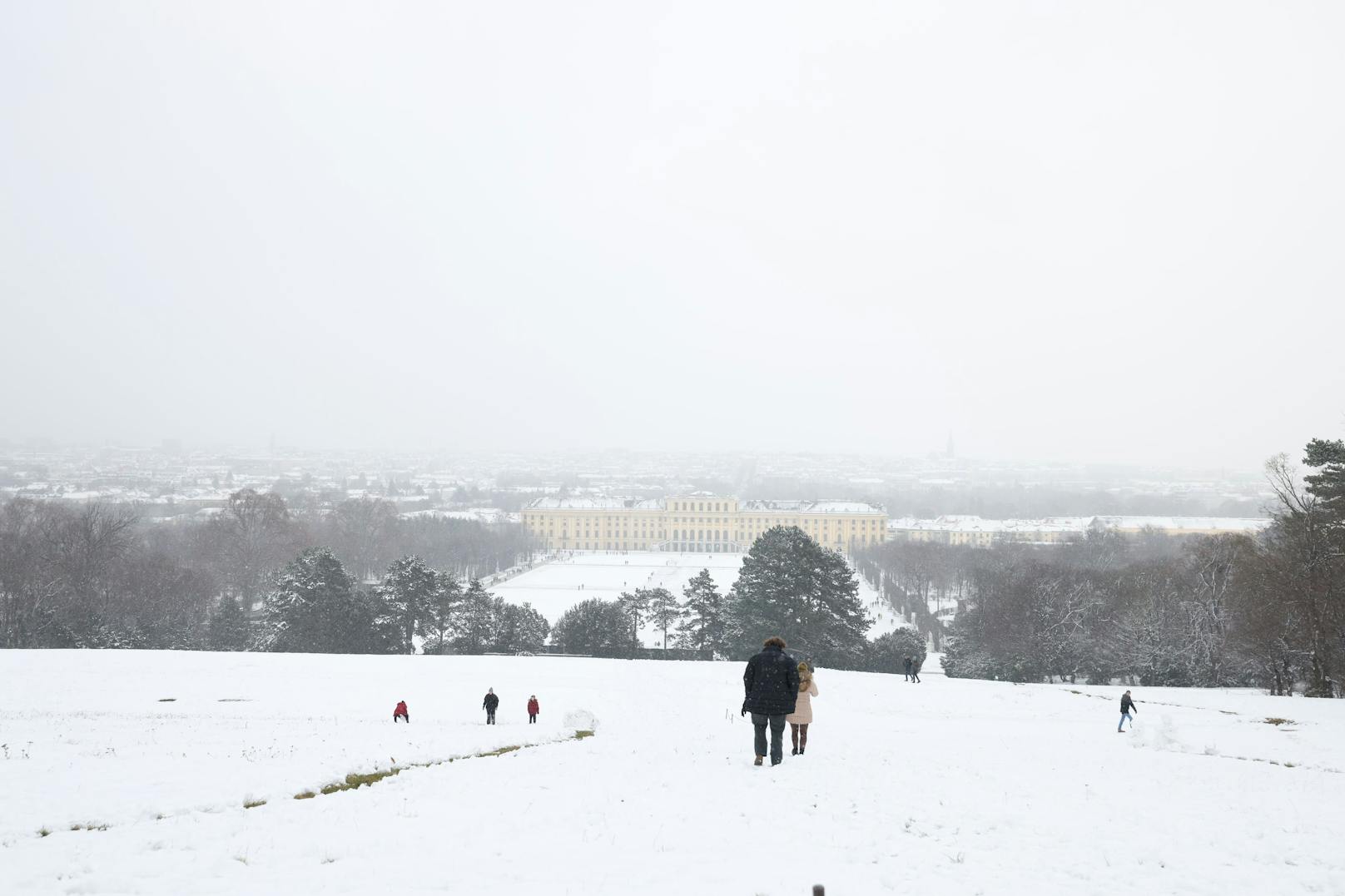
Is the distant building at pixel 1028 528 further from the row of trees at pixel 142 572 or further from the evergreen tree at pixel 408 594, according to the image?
the evergreen tree at pixel 408 594

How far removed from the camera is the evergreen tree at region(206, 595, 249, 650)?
4100 centimetres

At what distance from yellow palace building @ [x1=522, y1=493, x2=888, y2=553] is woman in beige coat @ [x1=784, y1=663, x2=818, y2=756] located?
11693 centimetres

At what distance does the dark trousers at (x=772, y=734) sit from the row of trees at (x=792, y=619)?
23.7 m

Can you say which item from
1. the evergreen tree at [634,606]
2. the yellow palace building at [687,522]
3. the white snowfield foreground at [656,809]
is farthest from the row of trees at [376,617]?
the yellow palace building at [687,522]

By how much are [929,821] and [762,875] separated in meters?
2.60

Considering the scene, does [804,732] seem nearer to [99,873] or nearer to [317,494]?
[99,873]

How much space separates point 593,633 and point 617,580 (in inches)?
1543

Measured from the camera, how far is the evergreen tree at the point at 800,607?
3675 cm

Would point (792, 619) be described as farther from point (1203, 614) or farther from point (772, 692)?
point (772, 692)

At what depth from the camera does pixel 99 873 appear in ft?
21.0

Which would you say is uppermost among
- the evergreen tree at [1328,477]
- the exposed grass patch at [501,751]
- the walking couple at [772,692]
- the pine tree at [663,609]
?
the evergreen tree at [1328,477]

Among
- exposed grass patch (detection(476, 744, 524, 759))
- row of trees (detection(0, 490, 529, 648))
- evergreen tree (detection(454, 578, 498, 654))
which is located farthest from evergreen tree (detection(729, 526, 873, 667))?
exposed grass patch (detection(476, 744, 524, 759))

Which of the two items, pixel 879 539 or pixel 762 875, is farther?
pixel 879 539

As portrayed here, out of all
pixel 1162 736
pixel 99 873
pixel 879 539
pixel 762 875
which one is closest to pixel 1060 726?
pixel 1162 736
